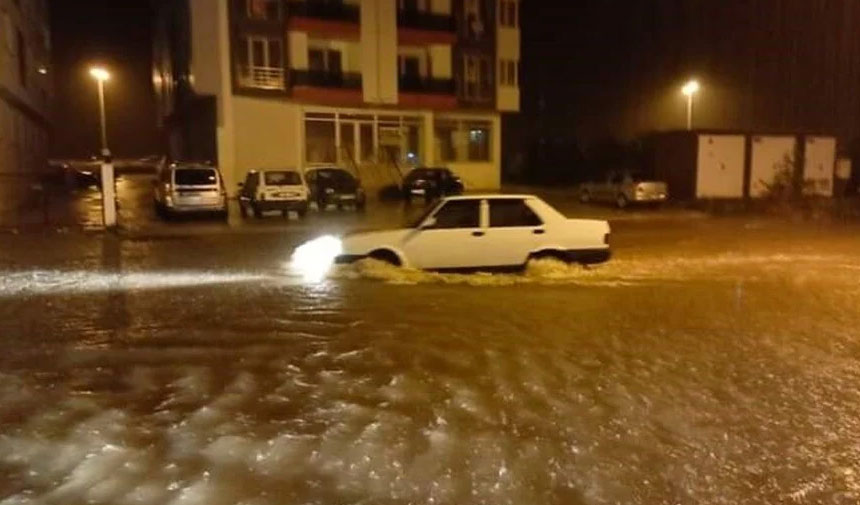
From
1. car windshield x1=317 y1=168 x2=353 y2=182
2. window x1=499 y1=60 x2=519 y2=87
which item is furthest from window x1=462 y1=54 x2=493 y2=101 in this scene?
car windshield x1=317 y1=168 x2=353 y2=182

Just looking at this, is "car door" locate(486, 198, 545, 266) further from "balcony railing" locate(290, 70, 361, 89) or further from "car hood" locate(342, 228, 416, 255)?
"balcony railing" locate(290, 70, 361, 89)

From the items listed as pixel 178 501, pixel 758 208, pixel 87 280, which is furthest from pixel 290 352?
pixel 758 208

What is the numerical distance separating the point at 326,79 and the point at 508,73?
10.3m

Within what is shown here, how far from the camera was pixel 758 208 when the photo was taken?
104 ft

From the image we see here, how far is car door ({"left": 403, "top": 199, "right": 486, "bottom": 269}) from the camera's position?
44.4 ft

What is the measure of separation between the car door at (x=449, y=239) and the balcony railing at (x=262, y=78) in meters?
24.6

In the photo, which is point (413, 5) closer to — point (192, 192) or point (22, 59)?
point (22, 59)

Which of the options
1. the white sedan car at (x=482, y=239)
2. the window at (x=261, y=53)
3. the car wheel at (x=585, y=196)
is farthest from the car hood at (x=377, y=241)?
the window at (x=261, y=53)

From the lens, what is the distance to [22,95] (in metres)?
36.2

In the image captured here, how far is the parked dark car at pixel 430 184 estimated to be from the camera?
3478cm

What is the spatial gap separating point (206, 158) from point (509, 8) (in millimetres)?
17055

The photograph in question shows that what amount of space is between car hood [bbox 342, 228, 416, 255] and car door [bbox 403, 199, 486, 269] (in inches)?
4.3

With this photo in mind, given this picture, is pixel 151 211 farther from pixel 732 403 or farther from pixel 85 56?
pixel 85 56

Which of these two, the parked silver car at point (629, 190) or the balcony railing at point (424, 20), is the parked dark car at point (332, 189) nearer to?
the parked silver car at point (629, 190)
